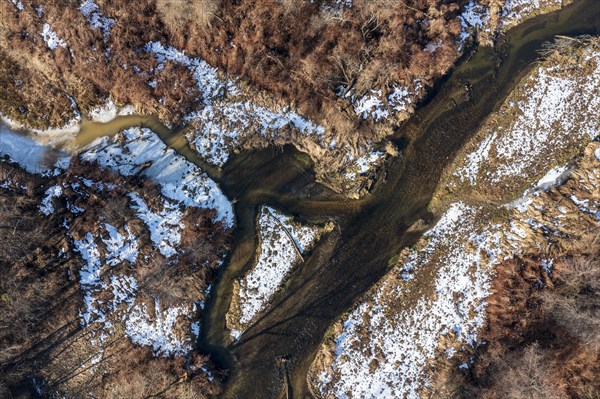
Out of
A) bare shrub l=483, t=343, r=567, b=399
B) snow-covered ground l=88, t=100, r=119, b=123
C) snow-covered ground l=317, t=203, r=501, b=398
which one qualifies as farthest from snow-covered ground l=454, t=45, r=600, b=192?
snow-covered ground l=88, t=100, r=119, b=123

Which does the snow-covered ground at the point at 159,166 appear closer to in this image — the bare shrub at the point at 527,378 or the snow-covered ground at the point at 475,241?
the snow-covered ground at the point at 475,241

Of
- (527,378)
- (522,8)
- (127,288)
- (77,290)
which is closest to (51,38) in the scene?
(77,290)

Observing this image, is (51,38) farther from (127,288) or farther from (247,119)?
(127,288)

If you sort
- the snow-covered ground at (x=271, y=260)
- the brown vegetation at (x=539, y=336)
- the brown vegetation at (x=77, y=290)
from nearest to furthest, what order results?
1. the brown vegetation at (x=539, y=336)
2. the brown vegetation at (x=77, y=290)
3. the snow-covered ground at (x=271, y=260)

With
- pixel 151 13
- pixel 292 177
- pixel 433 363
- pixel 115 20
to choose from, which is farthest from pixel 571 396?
pixel 115 20

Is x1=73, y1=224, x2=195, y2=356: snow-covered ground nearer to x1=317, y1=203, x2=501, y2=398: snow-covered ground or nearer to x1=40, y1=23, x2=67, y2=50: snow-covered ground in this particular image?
x1=317, y1=203, x2=501, y2=398: snow-covered ground

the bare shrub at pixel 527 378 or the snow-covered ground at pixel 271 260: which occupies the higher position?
the snow-covered ground at pixel 271 260

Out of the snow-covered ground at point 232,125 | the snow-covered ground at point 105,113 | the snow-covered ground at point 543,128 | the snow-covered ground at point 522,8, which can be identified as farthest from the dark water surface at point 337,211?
the snow-covered ground at point 105,113

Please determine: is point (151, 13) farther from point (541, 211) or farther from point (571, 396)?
point (571, 396)
